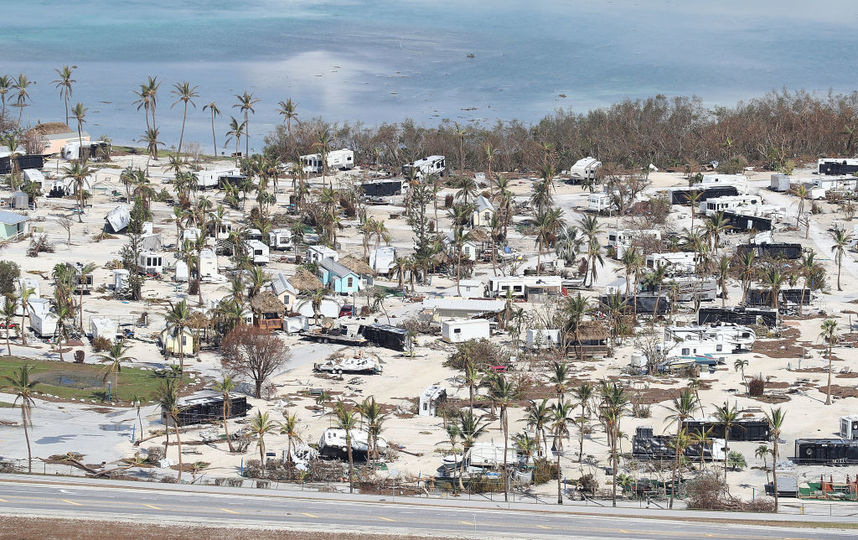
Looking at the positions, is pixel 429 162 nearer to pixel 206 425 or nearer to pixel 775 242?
pixel 775 242

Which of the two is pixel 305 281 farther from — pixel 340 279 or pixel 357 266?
pixel 357 266

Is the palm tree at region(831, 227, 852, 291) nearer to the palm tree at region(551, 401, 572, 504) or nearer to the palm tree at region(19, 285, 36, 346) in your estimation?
the palm tree at region(551, 401, 572, 504)

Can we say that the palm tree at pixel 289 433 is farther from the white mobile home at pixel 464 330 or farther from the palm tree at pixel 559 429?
the white mobile home at pixel 464 330

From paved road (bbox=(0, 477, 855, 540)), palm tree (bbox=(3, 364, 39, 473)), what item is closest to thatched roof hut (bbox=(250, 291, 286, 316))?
palm tree (bbox=(3, 364, 39, 473))

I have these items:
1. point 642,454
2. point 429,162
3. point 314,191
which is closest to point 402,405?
point 642,454

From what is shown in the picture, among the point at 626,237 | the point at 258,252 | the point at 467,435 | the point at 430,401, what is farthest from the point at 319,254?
the point at 467,435
